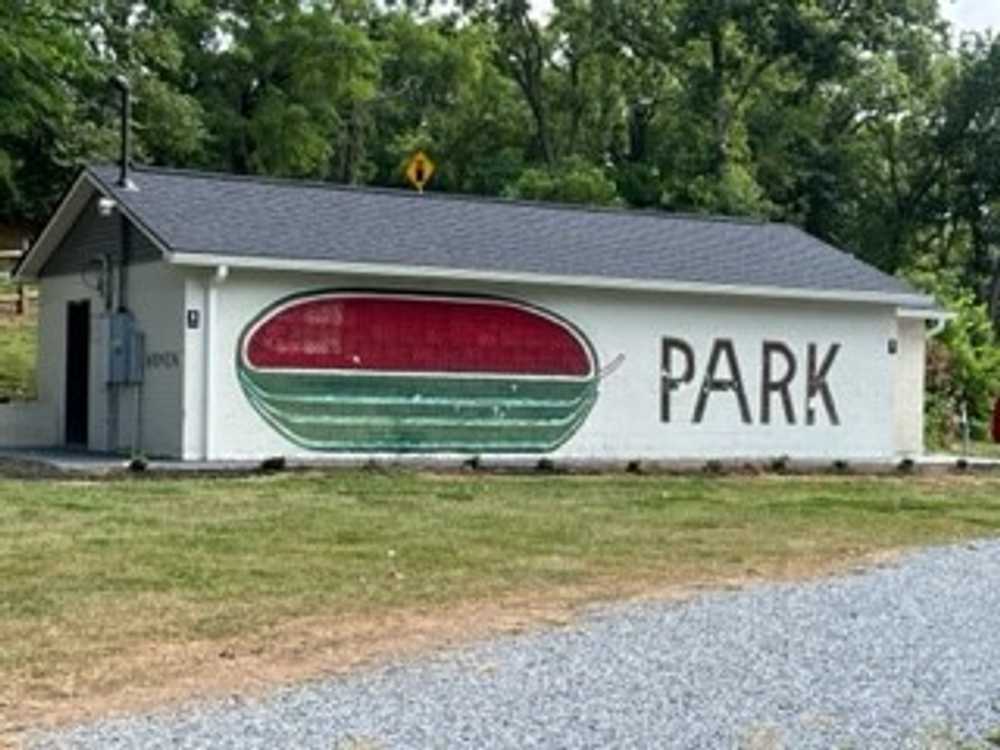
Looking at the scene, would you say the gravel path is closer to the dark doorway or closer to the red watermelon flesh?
the red watermelon flesh

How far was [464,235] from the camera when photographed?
20000mm

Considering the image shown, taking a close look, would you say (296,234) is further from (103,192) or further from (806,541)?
(806,541)

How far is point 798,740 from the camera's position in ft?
19.4

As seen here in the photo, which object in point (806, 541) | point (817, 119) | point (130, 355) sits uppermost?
point (817, 119)

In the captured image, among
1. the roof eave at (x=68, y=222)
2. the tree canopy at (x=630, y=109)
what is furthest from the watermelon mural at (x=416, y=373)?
the tree canopy at (x=630, y=109)

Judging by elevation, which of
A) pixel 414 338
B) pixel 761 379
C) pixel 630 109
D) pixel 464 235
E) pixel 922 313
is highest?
pixel 630 109

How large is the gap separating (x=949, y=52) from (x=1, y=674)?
40.5 m

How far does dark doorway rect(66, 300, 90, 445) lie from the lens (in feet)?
66.0

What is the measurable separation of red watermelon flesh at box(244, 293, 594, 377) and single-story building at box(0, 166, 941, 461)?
27mm

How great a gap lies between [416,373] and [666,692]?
1209 cm

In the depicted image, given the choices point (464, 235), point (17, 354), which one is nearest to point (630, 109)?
point (17, 354)

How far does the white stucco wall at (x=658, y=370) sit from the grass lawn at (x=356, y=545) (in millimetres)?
1787

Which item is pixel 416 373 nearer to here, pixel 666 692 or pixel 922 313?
pixel 922 313

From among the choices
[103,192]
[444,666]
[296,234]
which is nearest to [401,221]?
[296,234]
